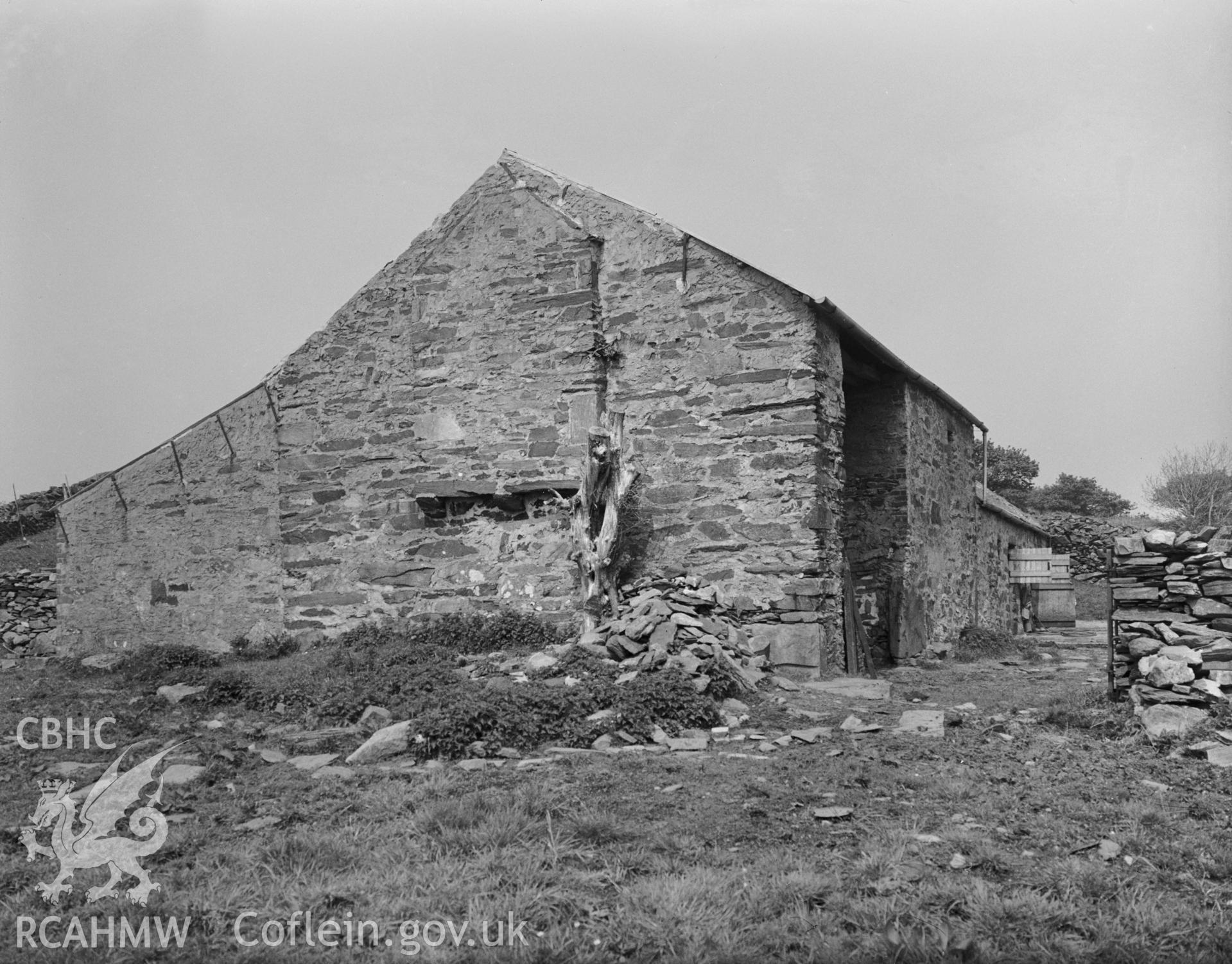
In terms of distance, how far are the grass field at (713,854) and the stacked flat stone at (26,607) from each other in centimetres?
1342

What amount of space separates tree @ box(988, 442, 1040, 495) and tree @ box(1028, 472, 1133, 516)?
0.72 meters

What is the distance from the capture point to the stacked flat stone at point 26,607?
697 inches

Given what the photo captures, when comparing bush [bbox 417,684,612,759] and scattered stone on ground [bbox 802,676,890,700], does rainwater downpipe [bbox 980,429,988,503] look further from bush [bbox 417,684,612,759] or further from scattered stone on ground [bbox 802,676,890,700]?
bush [bbox 417,684,612,759]

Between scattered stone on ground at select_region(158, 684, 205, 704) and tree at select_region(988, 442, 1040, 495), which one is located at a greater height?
tree at select_region(988, 442, 1040, 495)

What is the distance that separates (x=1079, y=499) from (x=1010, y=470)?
10.5 feet

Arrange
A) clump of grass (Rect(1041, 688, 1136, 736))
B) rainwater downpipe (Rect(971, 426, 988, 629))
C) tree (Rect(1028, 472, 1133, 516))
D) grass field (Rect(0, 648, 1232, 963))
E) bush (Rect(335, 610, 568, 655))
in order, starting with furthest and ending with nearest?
tree (Rect(1028, 472, 1133, 516))
rainwater downpipe (Rect(971, 426, 988, 629))
bush (Rect(335, 610, 568, 655))
clump of grass (Rect(1041, 688, 1136, 736))
grass field (Rect(0, 648, 1232, 963))

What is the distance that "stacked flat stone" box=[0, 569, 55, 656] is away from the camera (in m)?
17.7

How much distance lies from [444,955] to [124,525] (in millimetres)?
11831

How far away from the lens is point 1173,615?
22.7ft

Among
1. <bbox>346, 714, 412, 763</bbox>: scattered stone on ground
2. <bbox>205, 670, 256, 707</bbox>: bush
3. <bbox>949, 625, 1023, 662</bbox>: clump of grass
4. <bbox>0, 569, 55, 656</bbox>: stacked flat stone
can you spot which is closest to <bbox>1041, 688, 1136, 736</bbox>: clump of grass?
<bbox>346, 714, 412, 763</bbox>: scattered stone on ground

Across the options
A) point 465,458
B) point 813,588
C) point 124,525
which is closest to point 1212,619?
point 813,588

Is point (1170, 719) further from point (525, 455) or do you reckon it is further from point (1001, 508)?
point (1001, 508)

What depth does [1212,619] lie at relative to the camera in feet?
22.2

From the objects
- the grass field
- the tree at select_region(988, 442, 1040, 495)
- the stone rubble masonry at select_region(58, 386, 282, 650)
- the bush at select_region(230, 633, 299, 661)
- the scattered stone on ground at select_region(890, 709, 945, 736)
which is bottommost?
the grass field
